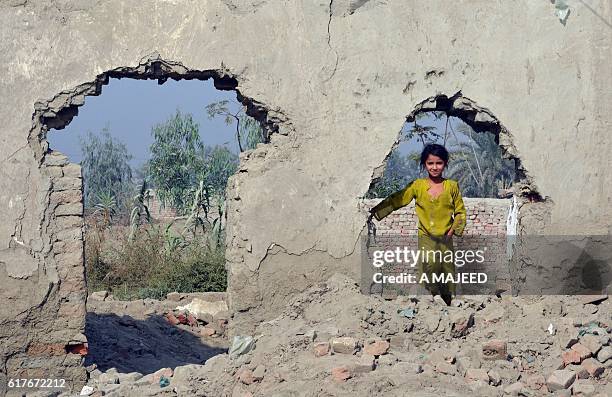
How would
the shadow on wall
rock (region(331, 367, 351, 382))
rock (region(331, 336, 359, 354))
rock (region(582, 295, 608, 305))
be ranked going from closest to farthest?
1. rock (region(331, 367, 351, 382))
2. rock (region(331, 336, 359, 354))
3. rock (region(582, 295, 608, 305))
4. the shadow on wall

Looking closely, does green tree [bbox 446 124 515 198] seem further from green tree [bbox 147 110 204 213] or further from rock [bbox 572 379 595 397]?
rock [bbox 572 379 595 397]

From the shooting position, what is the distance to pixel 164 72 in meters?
6.91

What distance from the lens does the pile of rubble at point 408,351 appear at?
18.9 ft

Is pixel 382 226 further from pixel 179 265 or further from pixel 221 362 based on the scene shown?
pixel 221 362

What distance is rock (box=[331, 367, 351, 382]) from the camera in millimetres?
5718

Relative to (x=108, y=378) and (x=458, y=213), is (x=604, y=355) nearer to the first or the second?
(x=458, y=213)

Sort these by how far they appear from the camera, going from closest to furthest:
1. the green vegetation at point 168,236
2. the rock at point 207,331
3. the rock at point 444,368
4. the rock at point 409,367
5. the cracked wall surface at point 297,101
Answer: the rock at point 409,367
the rock at point 444,368
the cracked wall surface at point 297,101
the rock at point 207,331
the green vegetation at point 168,236

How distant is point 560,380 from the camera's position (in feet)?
19.1

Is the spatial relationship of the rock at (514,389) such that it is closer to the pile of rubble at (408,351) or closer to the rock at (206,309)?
the pile of rubble at (408,351)

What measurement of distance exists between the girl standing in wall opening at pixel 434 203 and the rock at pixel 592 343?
1.16m

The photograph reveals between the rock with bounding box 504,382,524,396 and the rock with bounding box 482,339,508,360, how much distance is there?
39cm

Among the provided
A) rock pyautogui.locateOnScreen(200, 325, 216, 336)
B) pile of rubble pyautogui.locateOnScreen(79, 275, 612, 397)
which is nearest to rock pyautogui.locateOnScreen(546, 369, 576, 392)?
pile of rubble pyautogui.locateOnScreen(79, 275, 612, 397)

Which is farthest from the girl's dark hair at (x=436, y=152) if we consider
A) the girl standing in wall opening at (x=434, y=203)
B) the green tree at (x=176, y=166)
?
the green tree at (x=176, y=166)

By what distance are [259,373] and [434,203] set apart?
1.78m
